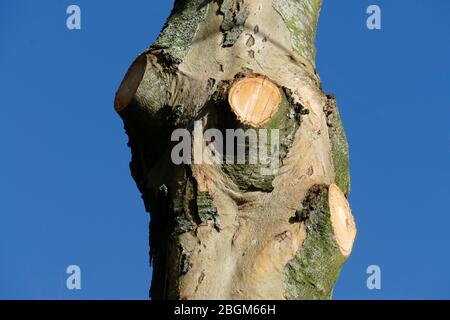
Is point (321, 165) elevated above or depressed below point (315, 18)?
Result: below

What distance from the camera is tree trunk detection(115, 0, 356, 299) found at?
A: 2.33 meters

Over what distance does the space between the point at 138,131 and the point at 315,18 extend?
2.11 feet

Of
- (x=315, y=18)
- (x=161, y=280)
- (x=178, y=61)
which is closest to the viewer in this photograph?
(x=161, y=280)

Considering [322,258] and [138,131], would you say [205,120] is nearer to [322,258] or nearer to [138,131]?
[138,131]

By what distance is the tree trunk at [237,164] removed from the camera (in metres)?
2.33

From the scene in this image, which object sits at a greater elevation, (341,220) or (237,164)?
(237,164)

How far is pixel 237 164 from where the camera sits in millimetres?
2398
